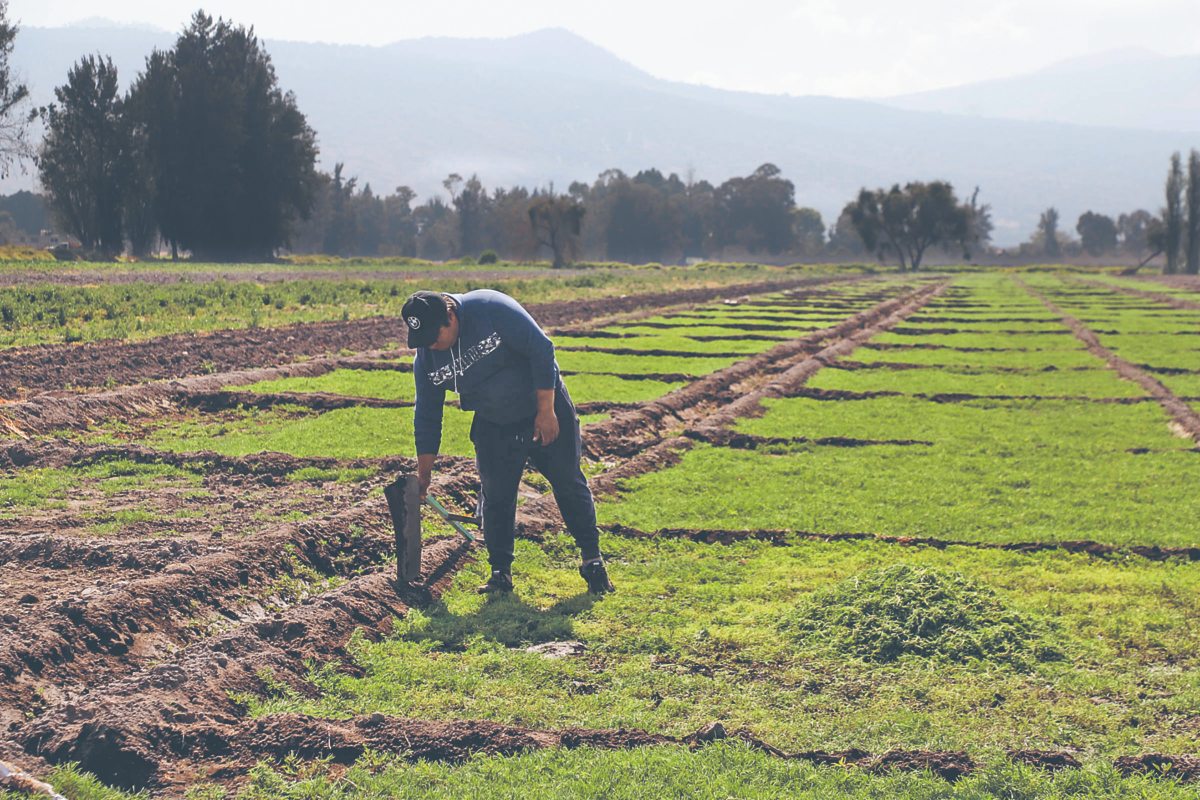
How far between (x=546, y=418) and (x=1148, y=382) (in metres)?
17.5

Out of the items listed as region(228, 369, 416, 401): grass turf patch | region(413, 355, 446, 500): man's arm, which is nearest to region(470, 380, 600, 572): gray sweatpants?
region(413, 355, 446, 500): man's arm

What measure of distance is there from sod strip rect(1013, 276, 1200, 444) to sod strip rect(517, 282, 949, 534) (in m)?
5.75

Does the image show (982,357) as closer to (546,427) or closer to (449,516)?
(449,516)

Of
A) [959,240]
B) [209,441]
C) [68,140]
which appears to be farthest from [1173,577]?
[959,240]

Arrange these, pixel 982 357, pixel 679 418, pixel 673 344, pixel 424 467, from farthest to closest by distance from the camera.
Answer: pixel 673 344 → pixel 982 357 → pixel 679 418 → pixel 424 467

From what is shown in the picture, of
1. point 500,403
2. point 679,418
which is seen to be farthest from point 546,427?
point 679,418

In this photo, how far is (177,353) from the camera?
21.2 meters

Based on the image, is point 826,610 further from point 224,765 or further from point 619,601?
point 224,765

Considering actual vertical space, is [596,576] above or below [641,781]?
above

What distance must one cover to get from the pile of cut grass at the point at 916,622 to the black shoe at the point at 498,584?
1911 mm

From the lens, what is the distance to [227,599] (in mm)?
7531

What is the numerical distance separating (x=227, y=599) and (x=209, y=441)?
6819 mm

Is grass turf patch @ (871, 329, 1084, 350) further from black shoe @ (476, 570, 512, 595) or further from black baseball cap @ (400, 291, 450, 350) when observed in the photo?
black baseball cap @ (400, 291, 450, 350)

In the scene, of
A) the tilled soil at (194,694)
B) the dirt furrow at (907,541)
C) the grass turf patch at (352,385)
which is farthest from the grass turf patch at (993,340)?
the tilled soil at (194,694)
